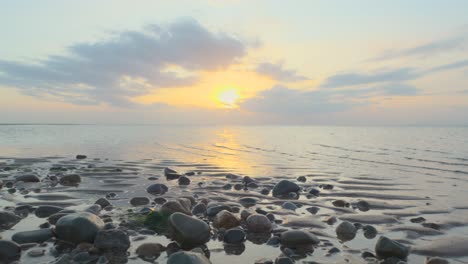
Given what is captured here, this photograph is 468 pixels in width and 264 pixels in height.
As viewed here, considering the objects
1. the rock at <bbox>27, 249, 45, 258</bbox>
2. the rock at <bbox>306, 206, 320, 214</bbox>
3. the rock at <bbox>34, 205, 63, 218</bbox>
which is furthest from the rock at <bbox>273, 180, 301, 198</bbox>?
the rock at <bbox>27, 249, 45, 258</bbox>

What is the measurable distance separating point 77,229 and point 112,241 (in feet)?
2.33

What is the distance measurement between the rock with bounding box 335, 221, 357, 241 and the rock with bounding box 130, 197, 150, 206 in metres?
5.19

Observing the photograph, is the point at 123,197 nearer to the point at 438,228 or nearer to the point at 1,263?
the point at 1,263

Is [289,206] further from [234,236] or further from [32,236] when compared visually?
[32,236]

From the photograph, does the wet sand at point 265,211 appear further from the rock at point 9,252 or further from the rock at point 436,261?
the rock at point 436,261

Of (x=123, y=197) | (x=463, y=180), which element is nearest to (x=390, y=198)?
(x=463, y=180)

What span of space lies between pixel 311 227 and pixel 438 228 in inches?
110

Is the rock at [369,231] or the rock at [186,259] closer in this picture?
the rock at [186,259]

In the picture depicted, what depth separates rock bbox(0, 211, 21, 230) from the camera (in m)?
6.48

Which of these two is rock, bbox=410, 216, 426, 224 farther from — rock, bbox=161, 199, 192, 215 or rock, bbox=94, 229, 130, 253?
rock, bbox=94, 229, 130, 253

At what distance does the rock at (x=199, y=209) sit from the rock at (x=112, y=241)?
99.9 inches

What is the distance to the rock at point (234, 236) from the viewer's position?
237 inches

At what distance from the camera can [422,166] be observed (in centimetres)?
1823

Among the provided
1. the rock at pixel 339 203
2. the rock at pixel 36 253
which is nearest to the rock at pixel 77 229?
the rock at pixel 36 253
